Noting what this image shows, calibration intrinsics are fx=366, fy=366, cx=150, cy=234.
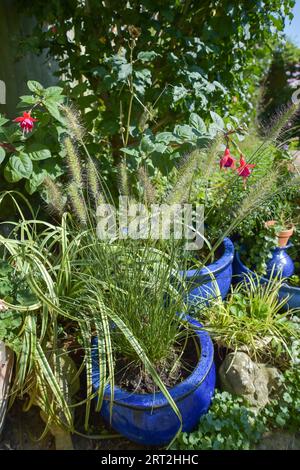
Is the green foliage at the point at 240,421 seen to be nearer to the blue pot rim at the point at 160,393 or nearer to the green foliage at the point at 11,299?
the blue pot rim at the point at 160,393

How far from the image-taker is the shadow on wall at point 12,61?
2270 mm

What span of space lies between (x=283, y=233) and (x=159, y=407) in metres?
1.32

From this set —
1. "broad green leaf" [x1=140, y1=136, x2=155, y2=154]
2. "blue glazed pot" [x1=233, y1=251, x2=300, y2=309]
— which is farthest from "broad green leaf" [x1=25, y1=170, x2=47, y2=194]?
"blue glazed pot" [x1=233, y1=251, x2=300, y2=309]

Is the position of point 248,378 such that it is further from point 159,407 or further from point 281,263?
point 281,263

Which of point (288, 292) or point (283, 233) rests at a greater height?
point (283, 233)

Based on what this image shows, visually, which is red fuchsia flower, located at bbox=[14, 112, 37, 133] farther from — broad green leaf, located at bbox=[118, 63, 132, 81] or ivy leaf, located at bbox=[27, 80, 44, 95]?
broad green leaf, located at bbox=[118, 63, 132, 81]

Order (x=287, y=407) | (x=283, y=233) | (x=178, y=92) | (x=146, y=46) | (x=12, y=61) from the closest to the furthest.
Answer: (x=287, y=407)
(x=178, y=92)
(x=146, y=46)
(x=283, y=233)
(x=12, y=61)

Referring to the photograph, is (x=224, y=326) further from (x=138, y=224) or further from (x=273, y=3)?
(x=273, y=3)

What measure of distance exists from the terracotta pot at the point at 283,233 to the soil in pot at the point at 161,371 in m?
0.93

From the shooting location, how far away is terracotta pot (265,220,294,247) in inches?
84.9

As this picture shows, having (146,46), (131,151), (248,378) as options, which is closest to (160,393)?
(248,378)

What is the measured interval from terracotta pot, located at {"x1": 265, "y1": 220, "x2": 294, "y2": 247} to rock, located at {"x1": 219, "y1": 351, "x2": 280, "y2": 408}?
0.80m

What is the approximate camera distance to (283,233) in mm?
2189

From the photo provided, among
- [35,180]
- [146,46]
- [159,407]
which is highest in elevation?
[146,46]
